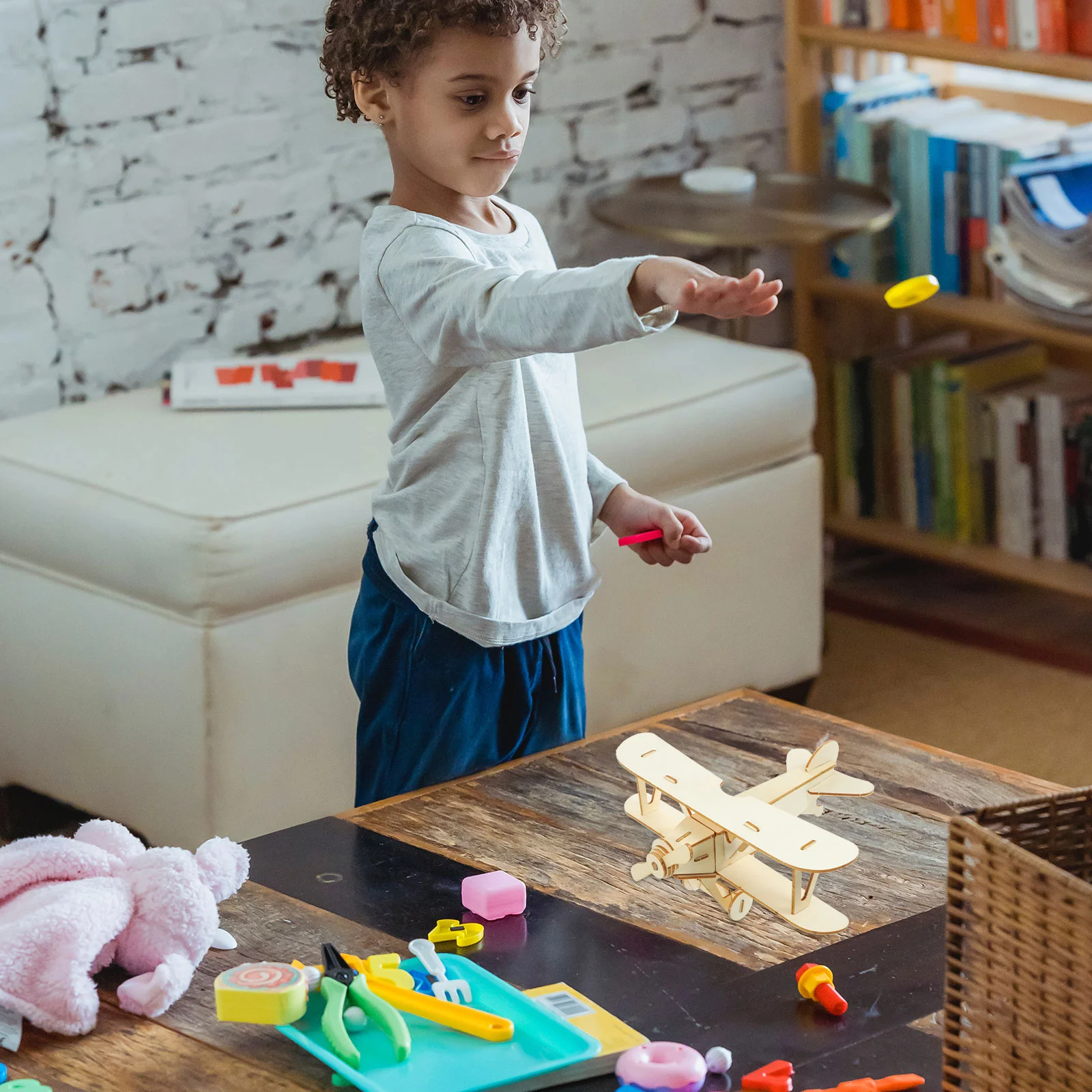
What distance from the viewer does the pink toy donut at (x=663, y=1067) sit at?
0.90 m

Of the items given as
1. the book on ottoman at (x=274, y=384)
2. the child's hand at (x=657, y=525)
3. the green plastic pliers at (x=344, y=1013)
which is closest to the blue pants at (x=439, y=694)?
the child's hand at (x=657, y=525)

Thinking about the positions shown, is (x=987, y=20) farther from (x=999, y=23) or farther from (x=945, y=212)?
(x=945, y=212)

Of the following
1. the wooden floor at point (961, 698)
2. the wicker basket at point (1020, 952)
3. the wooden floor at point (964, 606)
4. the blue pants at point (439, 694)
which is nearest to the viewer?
the wicker basket at point (1020, 952)

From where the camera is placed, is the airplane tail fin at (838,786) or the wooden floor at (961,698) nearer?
the airplane tail fin at (838,786)

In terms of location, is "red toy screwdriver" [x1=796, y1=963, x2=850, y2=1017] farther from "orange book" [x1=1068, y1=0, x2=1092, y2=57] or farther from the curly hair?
"orange book" [x1=1068, y1=0, x2=1092, y2=57]

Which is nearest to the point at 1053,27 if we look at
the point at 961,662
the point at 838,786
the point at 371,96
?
the point at 961,662

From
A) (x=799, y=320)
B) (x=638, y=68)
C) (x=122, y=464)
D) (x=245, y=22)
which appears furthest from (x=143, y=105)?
(x=799, y=320)

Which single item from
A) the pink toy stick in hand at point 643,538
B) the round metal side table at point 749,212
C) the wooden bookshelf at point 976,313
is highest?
the round metal side table at point 749,212

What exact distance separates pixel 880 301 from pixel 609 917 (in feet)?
6.93

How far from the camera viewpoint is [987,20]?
2.72 meters

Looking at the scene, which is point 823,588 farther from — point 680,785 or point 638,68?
point 680,785

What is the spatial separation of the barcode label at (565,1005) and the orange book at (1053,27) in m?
2.06

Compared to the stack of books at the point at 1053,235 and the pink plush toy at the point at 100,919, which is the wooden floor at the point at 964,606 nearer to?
the stack of books at the point at 1053,235

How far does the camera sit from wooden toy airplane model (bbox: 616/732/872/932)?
3.54 feet
